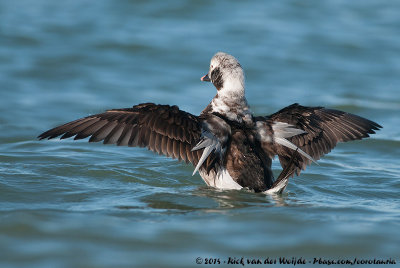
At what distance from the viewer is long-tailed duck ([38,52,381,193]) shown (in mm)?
5184

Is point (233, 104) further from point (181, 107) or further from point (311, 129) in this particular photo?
point (181, 107)

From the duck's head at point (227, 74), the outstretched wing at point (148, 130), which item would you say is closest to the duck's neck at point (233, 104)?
the duck's head at point (227, 74)

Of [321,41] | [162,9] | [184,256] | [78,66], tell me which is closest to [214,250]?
[184,256]

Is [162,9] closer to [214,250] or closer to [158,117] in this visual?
[158,117]

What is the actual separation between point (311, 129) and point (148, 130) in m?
1.46

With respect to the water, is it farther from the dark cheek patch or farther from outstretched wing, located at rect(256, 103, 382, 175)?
the dark cheek patch

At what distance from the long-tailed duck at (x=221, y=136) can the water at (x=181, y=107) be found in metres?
0.24

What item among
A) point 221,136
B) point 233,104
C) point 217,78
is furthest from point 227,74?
point 221,136

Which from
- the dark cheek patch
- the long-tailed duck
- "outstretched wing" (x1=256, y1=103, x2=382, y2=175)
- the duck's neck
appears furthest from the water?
the dark cheek patch

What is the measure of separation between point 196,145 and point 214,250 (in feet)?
4.27

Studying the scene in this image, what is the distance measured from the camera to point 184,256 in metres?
3.91

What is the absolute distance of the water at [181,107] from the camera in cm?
411

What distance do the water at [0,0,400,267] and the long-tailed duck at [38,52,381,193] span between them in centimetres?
24

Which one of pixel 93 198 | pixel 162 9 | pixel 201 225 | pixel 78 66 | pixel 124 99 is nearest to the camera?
pixel 201 225
